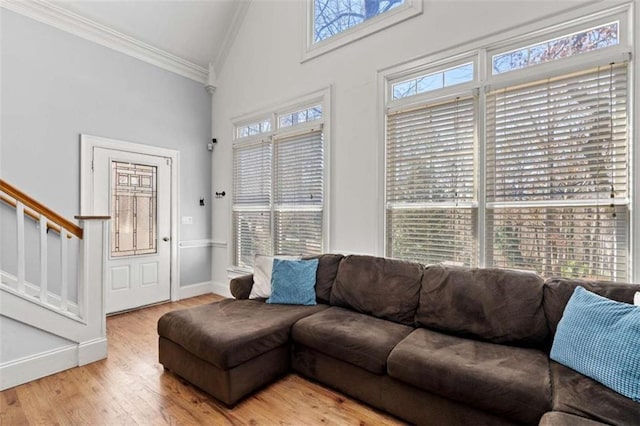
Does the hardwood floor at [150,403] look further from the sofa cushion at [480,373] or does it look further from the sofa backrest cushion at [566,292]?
the sofa backrest cushion at [566,292]

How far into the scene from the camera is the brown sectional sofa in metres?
1.51

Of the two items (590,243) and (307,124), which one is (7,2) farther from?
(590,243)

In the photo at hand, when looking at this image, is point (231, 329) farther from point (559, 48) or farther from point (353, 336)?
point (559, 48)

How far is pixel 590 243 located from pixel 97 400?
11.5 ft

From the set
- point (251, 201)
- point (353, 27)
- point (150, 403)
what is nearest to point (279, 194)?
point (251, 201)

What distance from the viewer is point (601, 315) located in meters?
1.55

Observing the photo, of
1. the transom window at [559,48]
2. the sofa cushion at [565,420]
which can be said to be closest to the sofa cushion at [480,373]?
the sofa cushion at [565,420]

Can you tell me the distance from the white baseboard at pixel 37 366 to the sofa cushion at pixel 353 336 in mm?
1848

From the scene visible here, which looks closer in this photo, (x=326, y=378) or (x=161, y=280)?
(x=326, y=378)

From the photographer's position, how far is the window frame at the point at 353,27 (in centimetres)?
287

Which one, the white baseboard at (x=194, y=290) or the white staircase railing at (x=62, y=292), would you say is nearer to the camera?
the white staircase railing at (x=62, y=292)

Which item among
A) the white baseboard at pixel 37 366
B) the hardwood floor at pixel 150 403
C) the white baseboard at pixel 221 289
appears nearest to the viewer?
the hardwood floor at pixel 150 403

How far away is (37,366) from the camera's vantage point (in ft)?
7.70

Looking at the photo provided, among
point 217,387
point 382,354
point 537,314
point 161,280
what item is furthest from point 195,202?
point 537,314
